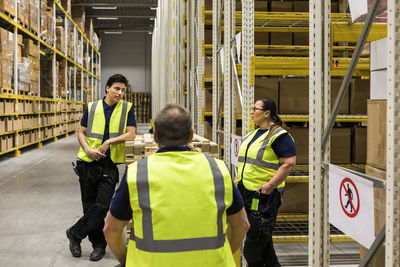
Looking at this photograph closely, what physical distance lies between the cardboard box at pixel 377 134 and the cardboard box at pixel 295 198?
123 inches

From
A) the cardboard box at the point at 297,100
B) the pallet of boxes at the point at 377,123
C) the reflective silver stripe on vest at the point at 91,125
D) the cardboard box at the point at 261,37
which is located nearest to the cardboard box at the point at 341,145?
the cardboard box at the point at 297,100

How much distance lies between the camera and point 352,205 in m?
2.13

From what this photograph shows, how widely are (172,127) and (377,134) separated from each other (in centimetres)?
106

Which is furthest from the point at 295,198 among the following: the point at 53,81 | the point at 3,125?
the point at 53,81

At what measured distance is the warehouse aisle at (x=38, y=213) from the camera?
14.6 feet

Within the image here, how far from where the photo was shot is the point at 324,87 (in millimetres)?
2584

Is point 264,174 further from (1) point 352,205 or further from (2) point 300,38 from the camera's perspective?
(2) point 300,38

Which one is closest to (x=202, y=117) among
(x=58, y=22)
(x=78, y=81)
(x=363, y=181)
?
(x=363, y=181)

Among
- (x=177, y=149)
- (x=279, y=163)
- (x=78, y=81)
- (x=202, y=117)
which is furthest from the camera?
(x=78, y=81)

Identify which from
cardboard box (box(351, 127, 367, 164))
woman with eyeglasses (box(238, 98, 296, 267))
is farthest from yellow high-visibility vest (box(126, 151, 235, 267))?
cardboard box (box(351, 127, 367, 164))

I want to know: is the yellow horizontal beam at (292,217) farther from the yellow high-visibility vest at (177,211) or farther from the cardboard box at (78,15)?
the cardboard box at (78,15)

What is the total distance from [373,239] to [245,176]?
1.81m

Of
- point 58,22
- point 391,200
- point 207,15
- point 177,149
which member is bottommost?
point 391,200

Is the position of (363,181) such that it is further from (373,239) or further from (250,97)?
(250,97)
